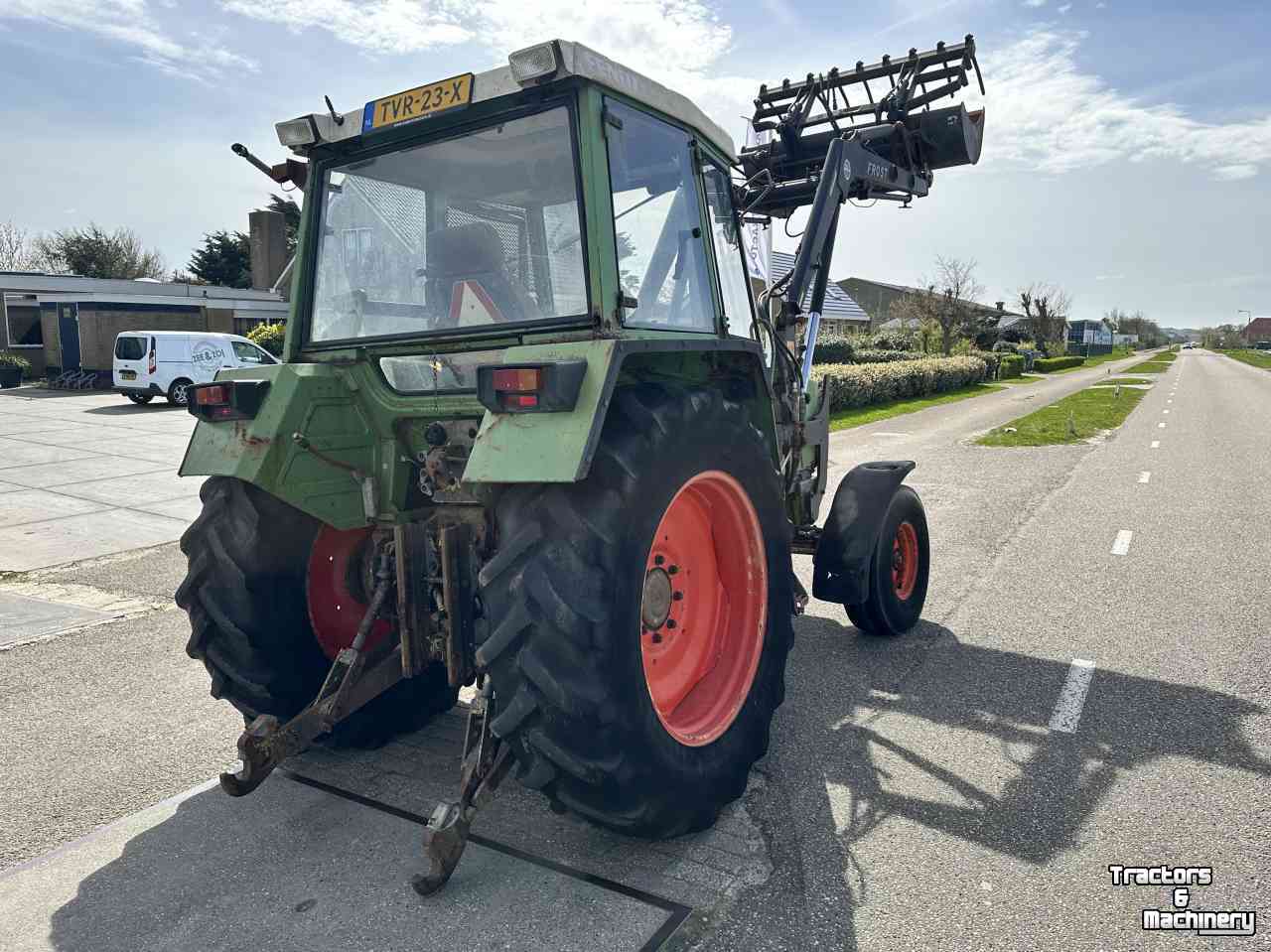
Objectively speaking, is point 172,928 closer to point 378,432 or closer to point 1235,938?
point 378,432

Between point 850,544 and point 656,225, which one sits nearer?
point 656,225

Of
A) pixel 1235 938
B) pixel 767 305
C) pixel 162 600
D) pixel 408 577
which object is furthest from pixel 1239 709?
pixel 162 600

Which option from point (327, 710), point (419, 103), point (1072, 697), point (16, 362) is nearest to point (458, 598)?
point (327, 710)

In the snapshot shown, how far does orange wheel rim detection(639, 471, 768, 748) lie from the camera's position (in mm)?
3354

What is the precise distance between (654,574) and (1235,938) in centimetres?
206

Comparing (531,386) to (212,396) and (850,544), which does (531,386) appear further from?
(850,544)

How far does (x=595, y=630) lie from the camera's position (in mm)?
2646

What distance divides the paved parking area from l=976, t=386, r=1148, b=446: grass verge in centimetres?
1276

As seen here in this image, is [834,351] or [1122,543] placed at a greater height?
[834,351]

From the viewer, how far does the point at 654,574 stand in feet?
10.8

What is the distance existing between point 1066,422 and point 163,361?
816 inches

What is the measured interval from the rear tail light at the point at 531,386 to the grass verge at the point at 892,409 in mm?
16285

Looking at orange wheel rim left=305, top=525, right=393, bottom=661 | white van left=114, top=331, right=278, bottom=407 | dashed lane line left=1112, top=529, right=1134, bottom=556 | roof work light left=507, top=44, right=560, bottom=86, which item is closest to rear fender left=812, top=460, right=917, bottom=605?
orange wheel rim left=305, top=525, right=393, bottom=661

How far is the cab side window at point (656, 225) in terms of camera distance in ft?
10.7
